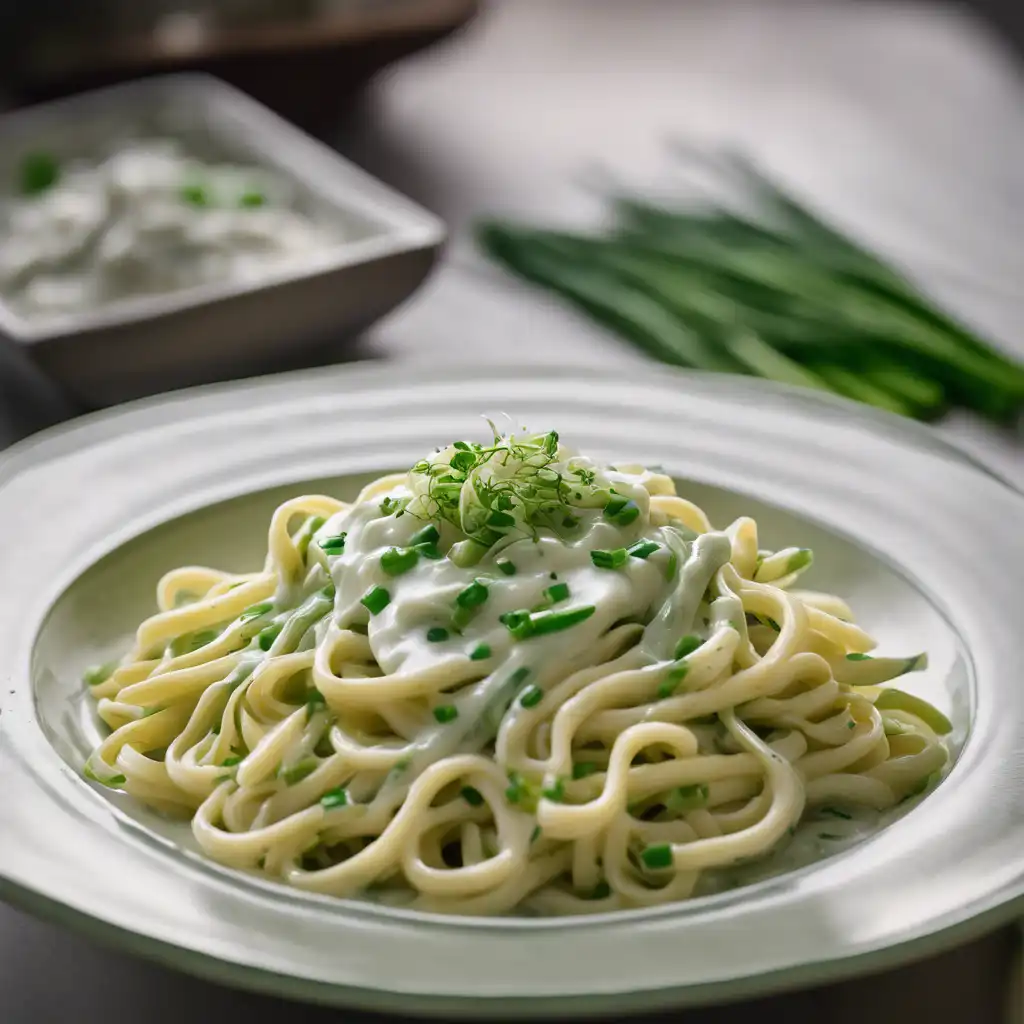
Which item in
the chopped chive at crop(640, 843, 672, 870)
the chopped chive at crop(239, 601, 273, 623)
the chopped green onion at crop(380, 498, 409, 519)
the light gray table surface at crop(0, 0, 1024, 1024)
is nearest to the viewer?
the chopped chive at crop(640, 843, 672, 870)

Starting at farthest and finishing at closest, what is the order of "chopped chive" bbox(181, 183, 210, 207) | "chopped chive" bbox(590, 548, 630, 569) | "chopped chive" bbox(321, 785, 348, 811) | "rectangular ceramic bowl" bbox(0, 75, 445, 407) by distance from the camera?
"chopped chive" bbox(181, 183, 210, 207), "rectangular ceramic bowl" bbox(0, 75, 445, 407), "chopped chive" bbox(590, 548, 630, 569), "chopped chive" bbox(321, 785, 348, 811)

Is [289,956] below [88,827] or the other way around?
the other way around

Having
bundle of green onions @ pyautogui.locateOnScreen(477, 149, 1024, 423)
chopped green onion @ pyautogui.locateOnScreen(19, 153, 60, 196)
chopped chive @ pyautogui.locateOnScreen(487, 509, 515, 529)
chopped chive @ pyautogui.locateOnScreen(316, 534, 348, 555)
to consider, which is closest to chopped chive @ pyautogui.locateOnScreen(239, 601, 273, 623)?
chopped chive @ pyautogui.locateOnScreen(316, 534, 348, 555)

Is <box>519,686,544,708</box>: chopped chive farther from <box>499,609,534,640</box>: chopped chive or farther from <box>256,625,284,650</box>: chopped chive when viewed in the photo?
<box>256,625,284,650</box>: chopped chive

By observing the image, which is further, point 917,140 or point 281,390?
point 917,140

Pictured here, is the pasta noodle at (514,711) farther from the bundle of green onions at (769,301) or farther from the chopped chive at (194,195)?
the chopped chive at (194,195)

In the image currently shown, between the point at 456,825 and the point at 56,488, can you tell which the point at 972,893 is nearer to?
the point at 456,825

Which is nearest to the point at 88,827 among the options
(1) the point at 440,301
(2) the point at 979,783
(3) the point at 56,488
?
(3) the point at 56,488

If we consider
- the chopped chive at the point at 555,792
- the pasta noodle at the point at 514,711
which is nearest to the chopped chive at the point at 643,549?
the pasta noodle at the point at 514,711
